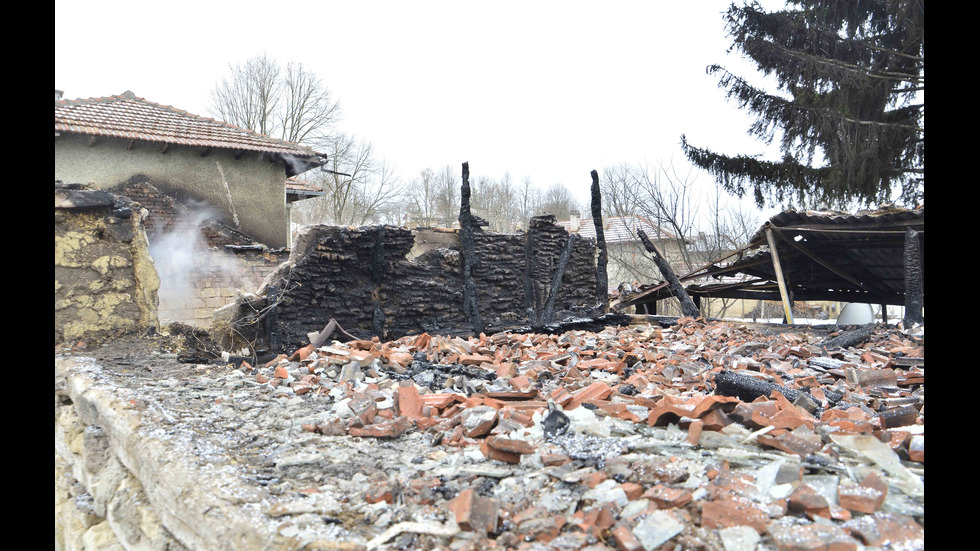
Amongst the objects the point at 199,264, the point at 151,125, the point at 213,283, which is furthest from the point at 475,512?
the point at 151,125

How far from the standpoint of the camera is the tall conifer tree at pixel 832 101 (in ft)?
36.1

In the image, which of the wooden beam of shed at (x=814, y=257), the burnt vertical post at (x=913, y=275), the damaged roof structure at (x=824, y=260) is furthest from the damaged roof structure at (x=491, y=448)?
the wooden beam of shed at (x=814, y=257)

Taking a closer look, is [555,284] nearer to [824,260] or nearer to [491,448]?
[824,260]

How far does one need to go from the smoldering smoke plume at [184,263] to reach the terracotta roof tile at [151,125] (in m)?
1.74

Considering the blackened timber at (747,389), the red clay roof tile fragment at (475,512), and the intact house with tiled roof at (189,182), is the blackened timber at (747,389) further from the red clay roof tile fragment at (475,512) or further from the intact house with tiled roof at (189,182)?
the intact house with tiled roof at (189,182)

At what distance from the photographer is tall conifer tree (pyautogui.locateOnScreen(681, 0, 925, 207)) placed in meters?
11.0

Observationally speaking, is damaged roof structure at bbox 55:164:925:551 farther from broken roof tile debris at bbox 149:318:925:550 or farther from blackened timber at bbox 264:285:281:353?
blackened timber at bbox 264:285:281:353

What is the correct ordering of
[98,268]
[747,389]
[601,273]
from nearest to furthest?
[747,389]
[98,268]
[601,273]

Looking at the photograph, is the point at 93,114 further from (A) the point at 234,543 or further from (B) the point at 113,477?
(A) the point at 234,543

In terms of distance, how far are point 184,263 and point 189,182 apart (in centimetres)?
225

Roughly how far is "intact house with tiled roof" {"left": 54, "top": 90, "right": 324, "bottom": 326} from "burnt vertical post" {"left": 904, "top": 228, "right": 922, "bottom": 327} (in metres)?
11.7

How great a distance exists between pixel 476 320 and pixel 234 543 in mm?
7529

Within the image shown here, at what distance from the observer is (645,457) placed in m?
2.04
